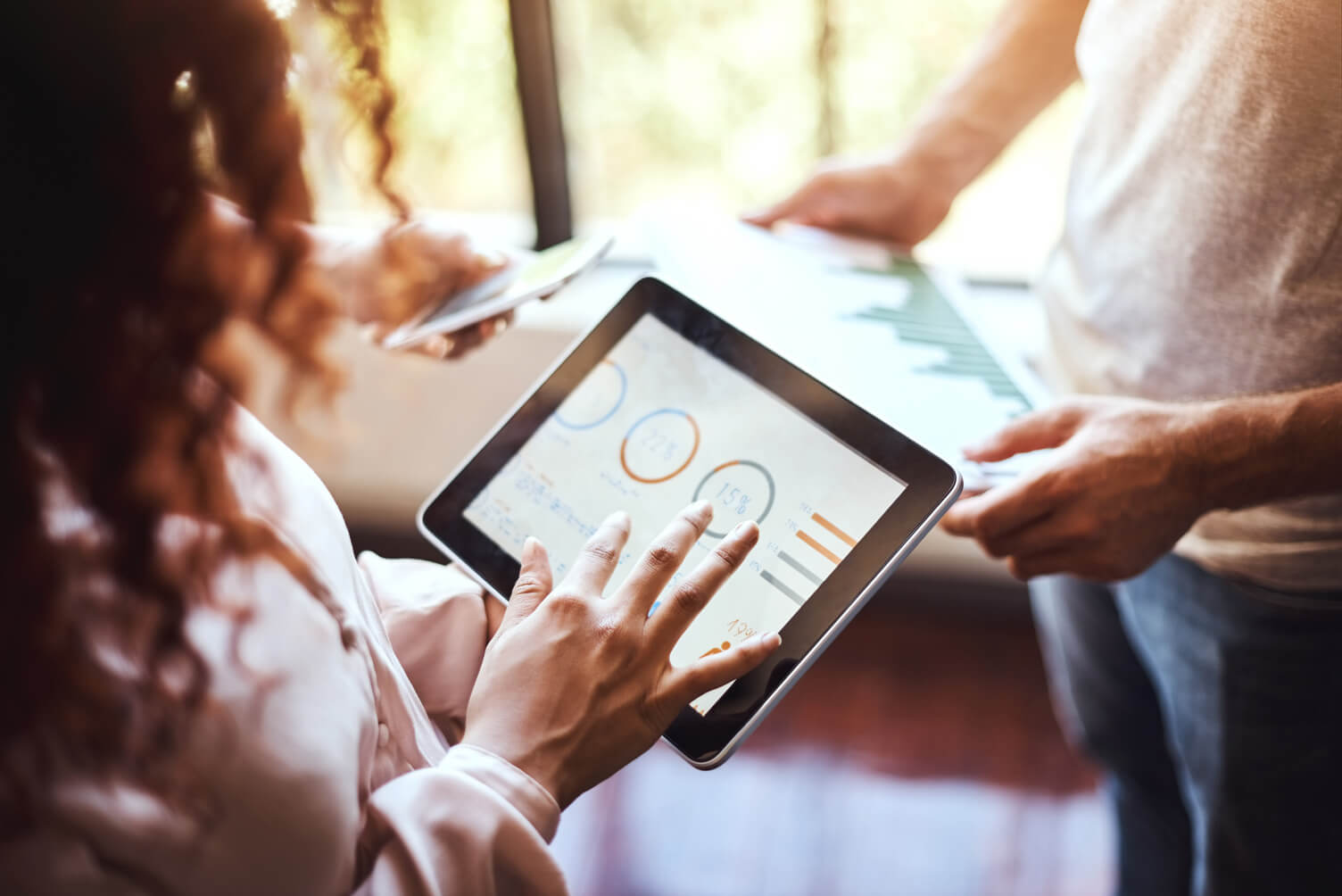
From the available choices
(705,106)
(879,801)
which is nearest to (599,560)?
(879,801)

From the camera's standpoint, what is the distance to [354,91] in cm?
65

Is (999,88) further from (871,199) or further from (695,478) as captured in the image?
(695,478)

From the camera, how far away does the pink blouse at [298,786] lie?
0.40m

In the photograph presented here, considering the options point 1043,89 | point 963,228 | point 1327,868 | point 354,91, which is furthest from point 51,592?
point 963,228

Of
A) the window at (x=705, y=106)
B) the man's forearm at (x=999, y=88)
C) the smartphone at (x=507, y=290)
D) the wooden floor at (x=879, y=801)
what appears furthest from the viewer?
the window at (x=705, y=106)

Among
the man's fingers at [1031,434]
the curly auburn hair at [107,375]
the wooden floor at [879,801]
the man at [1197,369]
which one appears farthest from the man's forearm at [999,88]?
the wooden floor at [879,801]

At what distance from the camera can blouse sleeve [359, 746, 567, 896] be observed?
0.46 metres

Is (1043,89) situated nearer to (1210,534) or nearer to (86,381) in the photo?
(1210,534)

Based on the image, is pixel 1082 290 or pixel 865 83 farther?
pixel 865 83

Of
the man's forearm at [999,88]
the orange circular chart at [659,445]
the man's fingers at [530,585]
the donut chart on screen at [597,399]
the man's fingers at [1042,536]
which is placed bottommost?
the man's fingers at [1042,536]

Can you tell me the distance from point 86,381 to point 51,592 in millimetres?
93

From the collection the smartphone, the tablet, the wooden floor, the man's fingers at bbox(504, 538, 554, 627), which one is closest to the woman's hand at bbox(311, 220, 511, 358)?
the smartphone

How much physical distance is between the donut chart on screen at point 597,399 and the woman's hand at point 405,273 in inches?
6.6

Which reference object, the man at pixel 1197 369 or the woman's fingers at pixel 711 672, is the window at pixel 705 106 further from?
the woman's fingers at pixel 711 672
